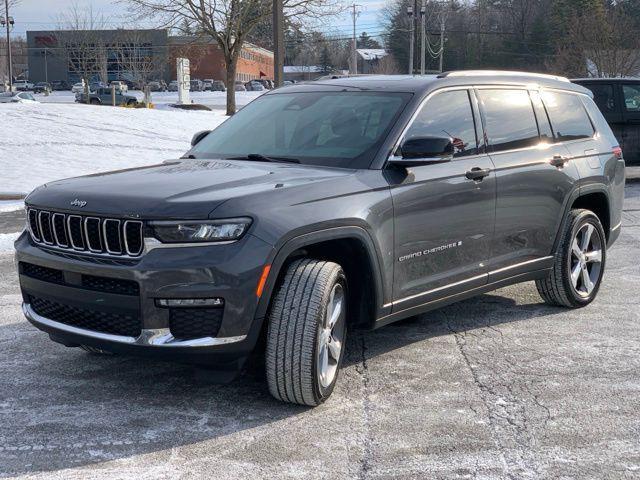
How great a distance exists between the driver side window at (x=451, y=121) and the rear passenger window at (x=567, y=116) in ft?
3.53

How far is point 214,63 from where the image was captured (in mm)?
96562

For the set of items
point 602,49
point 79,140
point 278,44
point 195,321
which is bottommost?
point 79,140

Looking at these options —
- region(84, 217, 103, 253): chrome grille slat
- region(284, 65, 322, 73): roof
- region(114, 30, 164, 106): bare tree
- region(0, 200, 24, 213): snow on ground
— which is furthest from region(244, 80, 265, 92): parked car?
region(84, 217, 103, 253): chrome grille slat

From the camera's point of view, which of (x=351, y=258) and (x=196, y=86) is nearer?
(x=351, y=258)

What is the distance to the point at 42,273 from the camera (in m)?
4.29

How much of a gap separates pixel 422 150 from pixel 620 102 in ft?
37.3

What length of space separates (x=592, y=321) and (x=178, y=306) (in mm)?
3488

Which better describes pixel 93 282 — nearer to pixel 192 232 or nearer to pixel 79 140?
pixel 192 232

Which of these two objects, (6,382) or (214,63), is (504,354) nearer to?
(6,382)

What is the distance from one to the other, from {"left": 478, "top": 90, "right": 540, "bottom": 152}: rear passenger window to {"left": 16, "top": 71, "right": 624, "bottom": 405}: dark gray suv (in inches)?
0.6

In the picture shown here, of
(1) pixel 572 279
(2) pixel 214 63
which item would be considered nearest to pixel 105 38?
(2) pixel 214 63

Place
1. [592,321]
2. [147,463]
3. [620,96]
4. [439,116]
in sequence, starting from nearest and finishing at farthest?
[147,463]
[439,116]
[592,321]
[620,96]

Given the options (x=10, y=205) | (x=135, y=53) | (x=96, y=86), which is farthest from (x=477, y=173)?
(x=96, y=86)

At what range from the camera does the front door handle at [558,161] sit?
5898 mm
